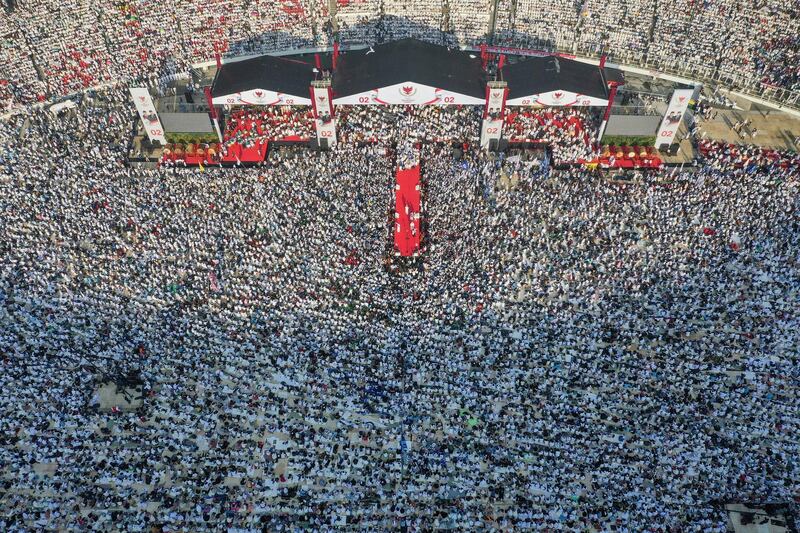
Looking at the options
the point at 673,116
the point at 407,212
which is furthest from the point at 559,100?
the point at 407,212

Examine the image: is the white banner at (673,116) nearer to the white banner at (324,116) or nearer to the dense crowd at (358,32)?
the dense crowd at (358,32)

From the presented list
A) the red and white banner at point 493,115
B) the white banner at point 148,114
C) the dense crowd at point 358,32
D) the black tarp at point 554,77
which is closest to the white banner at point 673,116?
the black tarp at point 554,77

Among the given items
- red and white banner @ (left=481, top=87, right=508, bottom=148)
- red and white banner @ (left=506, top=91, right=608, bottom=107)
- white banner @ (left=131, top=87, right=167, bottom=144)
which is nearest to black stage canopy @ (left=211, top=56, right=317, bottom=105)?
white banner @ (left=131, top=87, right=167, bottom=144)

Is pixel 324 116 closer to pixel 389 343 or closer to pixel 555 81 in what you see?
pixel 555 81

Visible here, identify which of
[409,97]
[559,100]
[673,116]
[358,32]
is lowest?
[673,116]

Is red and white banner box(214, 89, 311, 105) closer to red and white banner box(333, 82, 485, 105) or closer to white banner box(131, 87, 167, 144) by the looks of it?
red and white banner box(333, 82, 485, 105)

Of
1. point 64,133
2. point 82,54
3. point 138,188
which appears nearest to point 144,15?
point 82,54
